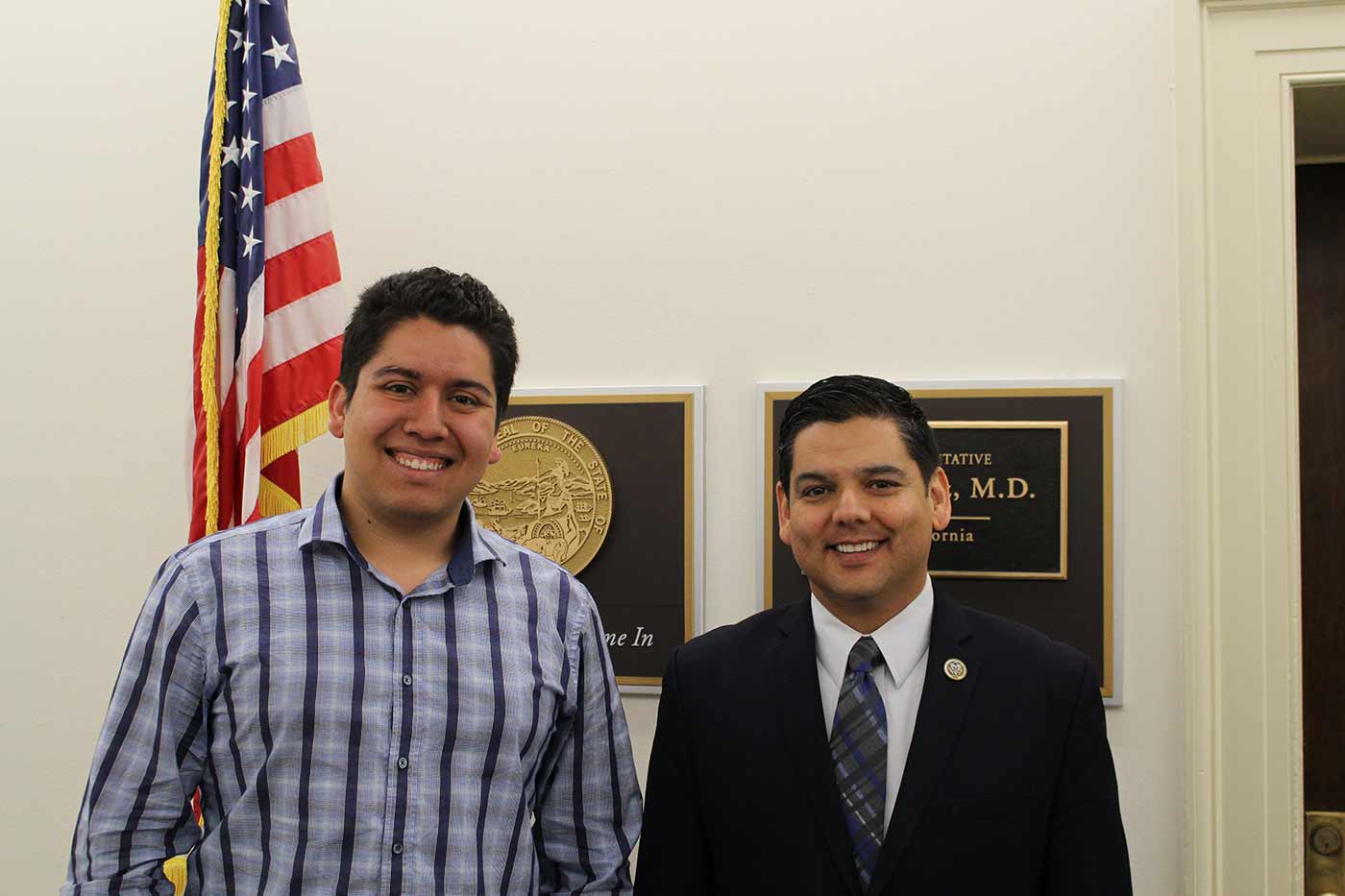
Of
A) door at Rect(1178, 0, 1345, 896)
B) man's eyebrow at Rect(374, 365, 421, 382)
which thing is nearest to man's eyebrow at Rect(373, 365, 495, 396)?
man's eyebrow at Rect(374, 365, 421, 382)

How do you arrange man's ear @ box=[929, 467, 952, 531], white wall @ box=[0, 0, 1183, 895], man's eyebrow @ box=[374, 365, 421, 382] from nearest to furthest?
man's eyebrow @ box=[374, 365, 421, 382], man's ear @ box=[929, 467, 952, 531], white wall @ box=[0, 0, 1183, 895]

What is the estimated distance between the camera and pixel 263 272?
2232 mm

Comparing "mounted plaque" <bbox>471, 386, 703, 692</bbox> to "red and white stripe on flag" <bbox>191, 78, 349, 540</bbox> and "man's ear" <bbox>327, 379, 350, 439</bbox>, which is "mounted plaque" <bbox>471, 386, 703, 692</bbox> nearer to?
"red and white stripe on flag" <bbox>191, 78, 349, 540</bbox>

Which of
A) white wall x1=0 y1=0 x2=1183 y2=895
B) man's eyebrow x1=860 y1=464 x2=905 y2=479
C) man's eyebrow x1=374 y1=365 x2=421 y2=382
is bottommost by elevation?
man's eyebrow x1=860 y1=464 x2=905 y2=479

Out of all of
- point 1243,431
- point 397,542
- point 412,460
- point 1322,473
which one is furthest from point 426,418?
point 1322,473

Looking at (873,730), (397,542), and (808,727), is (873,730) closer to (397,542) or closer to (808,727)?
(808,727)

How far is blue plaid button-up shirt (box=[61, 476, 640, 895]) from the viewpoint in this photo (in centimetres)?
152

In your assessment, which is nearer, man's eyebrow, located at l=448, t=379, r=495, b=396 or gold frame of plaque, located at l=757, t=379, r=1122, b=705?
man's eyebrow, located at l=448, t=379, r=495, b=396

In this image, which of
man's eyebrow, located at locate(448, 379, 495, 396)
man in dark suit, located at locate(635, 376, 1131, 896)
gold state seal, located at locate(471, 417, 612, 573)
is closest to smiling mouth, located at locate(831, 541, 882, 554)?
man in dark suit, located at locate(635, 376, 1131, 896)

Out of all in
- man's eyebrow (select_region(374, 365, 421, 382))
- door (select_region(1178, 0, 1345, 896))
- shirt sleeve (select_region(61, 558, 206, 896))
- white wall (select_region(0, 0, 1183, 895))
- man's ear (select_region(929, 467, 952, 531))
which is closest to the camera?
shirt sleeve (select_region(61, 558, 206, 896))

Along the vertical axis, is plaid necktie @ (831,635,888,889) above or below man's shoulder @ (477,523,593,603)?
below

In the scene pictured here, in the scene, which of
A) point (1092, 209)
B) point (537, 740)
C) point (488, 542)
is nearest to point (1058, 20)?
point (1092, 209)

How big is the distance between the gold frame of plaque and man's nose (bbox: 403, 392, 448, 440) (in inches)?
40.1

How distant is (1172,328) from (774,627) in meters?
1.03
